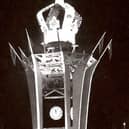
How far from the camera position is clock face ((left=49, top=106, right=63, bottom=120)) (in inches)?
82.2

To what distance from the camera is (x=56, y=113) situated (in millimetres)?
2094

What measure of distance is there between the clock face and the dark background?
101 mm

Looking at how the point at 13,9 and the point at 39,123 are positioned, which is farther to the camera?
the point at 13,9

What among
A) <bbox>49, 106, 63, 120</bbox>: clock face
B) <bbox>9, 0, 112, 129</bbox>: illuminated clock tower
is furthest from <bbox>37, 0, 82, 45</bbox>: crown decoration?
<bbox>49, 106, 63, 120</bbox>: clock face

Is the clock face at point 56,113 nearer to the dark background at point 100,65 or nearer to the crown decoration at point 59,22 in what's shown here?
the dark background at point 100,65

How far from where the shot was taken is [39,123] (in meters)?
2.08

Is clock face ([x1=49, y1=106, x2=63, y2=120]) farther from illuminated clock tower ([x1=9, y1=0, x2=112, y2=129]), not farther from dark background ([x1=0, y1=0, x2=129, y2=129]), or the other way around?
dark background ([x1=0, y1=0, x2=129, y2=129])

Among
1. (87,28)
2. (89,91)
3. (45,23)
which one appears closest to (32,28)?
(45,23)

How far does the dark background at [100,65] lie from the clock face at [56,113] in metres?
0.10

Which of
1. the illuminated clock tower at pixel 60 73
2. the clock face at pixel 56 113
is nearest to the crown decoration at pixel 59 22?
the illuminated clock tower at pixel 60 73

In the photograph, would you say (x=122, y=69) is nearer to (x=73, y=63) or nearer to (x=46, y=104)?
(x=73, y=63)

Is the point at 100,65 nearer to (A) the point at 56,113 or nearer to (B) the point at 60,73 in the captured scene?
(B) the point at 60,73

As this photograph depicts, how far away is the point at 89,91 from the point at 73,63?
0.47 feet

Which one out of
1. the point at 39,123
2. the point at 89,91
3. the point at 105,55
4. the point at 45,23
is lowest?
the point at 39,123
